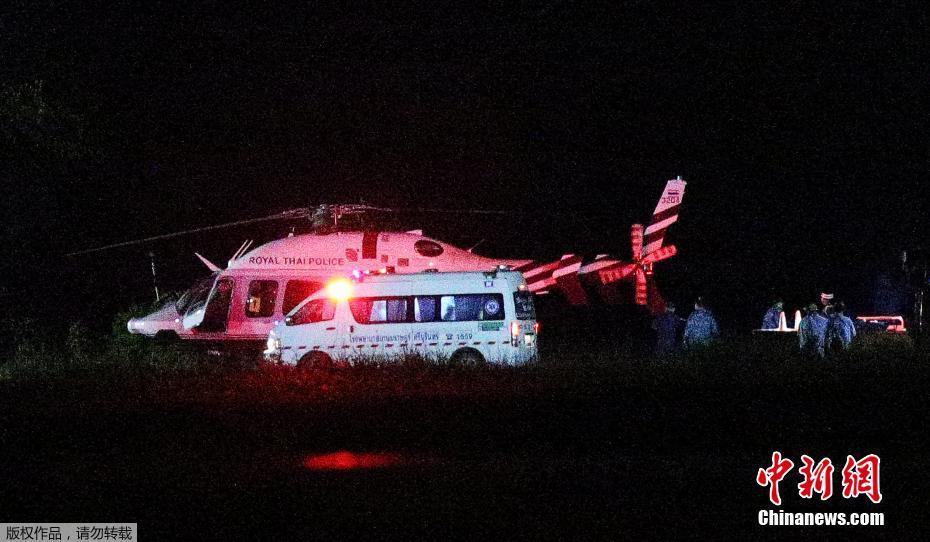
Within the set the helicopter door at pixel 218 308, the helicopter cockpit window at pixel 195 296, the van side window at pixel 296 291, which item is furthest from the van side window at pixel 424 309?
the helicopter cockpit window at pixel 195 296

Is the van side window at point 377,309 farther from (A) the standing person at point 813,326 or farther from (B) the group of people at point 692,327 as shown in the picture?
(A) the standing person at point 813,326

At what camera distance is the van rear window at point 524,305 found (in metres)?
16.2

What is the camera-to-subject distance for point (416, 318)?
1645cm

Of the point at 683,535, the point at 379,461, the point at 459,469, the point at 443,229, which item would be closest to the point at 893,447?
the point at 683,535

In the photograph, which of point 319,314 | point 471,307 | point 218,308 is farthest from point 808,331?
point 218,308

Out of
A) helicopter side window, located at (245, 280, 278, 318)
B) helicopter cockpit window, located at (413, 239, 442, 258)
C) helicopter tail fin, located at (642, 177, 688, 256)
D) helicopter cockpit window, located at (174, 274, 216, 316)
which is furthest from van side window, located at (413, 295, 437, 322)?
helicopter tail fin, located at (642, 177, 688, 256)

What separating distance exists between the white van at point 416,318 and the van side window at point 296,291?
288cm

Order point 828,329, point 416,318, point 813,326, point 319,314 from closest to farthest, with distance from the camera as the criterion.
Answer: point 828,329 < point 813,326 < point 416,318 < point 319,314

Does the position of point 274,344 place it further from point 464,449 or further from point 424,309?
point 464,449

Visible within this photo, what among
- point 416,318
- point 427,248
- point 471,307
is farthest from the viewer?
point 427,248

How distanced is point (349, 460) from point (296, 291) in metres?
12.2

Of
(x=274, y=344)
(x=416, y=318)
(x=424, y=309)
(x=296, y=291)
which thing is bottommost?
(x=274, y=344)

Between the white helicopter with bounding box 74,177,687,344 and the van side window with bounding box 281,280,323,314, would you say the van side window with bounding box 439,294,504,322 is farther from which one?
the van side window with bounding box 281,280,323,314

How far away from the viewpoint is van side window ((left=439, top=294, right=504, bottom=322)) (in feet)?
53.0
